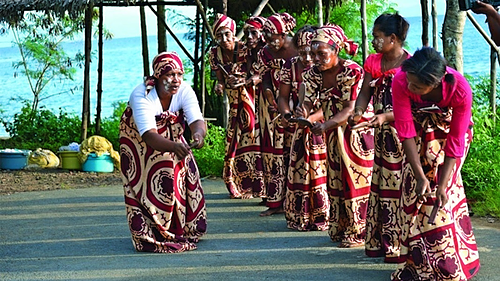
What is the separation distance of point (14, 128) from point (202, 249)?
1036 cm

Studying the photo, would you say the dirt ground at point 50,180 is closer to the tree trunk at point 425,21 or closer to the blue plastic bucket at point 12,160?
the blue plastic bucket at point 12,160

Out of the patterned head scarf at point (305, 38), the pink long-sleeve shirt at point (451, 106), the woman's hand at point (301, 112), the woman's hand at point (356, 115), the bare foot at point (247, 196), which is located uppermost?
the patterned head scarf at point (305, 38)

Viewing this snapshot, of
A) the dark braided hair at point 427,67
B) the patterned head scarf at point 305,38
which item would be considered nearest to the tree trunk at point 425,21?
the patterned head scarf at point 305,38

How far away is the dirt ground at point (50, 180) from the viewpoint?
12.1 meters

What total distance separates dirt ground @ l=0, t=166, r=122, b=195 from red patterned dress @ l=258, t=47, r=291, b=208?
313cm

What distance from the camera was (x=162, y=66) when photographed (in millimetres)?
7406

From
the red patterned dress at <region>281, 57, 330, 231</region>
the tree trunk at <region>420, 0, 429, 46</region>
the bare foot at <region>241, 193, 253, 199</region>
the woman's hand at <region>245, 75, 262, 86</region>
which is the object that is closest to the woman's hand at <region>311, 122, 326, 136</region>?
the red patterned dress at <region>281, 57, 330, 231</region>

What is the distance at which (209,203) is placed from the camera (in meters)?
10.0

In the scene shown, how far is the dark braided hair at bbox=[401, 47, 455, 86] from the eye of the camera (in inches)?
224

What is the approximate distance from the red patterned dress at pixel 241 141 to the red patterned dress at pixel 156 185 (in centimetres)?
251

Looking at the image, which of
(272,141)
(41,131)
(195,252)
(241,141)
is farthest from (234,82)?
(41,131)

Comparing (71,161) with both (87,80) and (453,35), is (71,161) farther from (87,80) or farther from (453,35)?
(453,35)

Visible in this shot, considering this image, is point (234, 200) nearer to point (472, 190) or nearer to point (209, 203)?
point (209, 203)

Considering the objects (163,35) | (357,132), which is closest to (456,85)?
(357,132)
